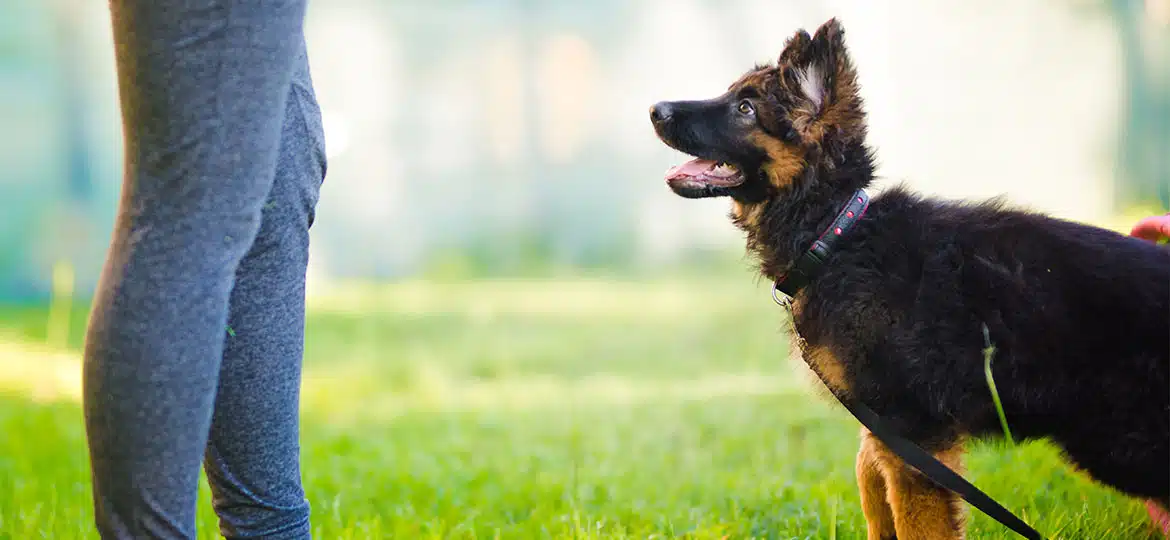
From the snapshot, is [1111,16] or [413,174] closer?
[1111,16]

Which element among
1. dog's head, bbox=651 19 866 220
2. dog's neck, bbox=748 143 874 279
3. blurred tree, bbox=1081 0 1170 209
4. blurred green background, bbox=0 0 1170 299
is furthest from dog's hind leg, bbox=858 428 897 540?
blurred tree, bbox=1081 0 1170 209

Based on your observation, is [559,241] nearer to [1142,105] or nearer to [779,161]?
[1142,105]

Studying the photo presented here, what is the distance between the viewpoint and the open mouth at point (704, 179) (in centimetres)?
312

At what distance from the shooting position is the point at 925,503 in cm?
262

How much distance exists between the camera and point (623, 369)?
8164 mm

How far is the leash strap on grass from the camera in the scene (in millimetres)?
2391

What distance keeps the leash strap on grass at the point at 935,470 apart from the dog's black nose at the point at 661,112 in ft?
3.79

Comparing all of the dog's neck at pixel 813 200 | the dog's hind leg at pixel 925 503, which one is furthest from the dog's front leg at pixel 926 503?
the dog's neck at pixel 813 200

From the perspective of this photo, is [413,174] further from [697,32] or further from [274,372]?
[274,372]

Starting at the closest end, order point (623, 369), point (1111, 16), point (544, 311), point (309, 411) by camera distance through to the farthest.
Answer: point (309, 411)
point (623, 369)
point (1111, 16)
point (544, 311)

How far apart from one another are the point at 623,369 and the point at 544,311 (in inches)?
101

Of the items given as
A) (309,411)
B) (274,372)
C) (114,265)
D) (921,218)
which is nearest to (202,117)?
(114,265)

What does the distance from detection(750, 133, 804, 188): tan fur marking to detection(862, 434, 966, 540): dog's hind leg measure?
0.91 m

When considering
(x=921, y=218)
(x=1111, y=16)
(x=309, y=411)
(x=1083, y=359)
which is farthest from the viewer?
(x=1111, y=16)
